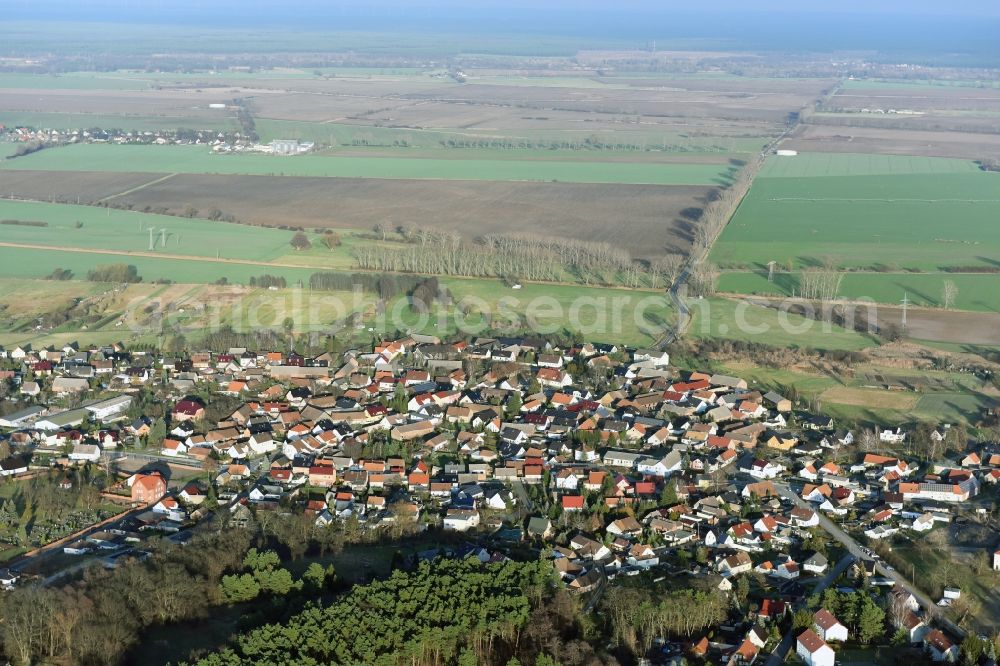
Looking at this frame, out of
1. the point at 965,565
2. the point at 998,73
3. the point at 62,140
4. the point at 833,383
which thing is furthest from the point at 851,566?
the point at 998,73

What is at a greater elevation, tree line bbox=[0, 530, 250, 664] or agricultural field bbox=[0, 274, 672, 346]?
agricultural field bbox=[0, 274, 672, 346]

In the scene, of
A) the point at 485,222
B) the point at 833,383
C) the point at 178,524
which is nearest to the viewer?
the point at 178,524

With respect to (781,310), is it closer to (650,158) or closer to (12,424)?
(12,424)

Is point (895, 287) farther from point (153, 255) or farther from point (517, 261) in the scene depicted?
point (153, 255)

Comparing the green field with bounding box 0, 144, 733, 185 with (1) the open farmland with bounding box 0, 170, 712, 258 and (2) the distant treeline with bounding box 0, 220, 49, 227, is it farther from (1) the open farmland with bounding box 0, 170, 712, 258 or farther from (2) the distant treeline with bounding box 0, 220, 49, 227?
(2) the distant treeline with bounding box 0, 220, 49, 227

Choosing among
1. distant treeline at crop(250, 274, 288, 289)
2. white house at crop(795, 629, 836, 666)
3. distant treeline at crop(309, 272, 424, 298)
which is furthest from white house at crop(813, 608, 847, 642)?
distant treeline at crop(250, 274, 288, 289)
